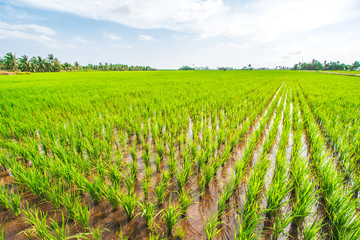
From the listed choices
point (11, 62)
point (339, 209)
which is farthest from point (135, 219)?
point (11, 62)

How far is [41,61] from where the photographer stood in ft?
162

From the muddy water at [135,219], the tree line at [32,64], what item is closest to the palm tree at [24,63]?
the tree line at [32,64]

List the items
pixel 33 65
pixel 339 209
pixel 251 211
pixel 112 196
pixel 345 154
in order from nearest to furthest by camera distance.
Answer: pixel 251 211 < pixel 339 209 < pixel 112 196 < pixel 345 154 < pixel 33 65

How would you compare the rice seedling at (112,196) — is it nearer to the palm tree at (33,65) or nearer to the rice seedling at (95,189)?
the rice seedling at (95,189)

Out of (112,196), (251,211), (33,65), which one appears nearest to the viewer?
(251,211)

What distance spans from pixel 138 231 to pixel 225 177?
1.26 m

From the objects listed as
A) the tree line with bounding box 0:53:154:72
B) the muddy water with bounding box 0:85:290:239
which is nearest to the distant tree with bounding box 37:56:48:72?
the tree line with bounding box 0:53:154:72

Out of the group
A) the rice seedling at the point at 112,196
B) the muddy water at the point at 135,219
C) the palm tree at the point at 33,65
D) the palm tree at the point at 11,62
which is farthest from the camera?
the palm tree at the point at 33,65

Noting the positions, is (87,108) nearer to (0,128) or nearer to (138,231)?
(0,128)

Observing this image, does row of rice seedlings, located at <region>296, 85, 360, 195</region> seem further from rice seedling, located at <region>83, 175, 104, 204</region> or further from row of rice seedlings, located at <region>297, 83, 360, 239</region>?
rice seedling, located at <region>83, 175, 104, 204</region>

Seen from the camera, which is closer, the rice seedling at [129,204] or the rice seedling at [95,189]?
the rice seedling at [129,204]

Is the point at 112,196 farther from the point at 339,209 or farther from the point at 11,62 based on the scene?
the point at 11,62

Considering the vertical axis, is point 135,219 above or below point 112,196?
below

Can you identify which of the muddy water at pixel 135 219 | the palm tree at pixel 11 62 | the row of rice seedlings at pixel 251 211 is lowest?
the muddy water at pixel 135 219
